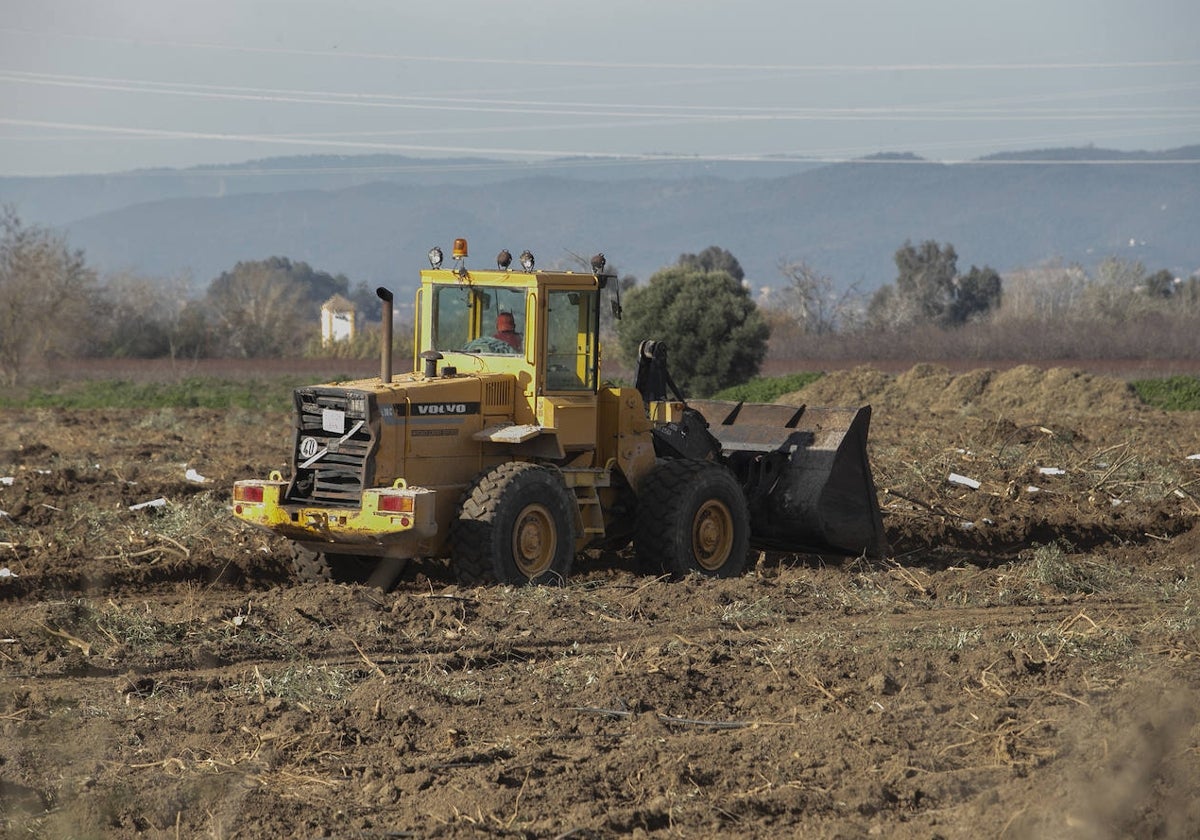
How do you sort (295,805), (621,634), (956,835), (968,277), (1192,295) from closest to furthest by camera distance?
(956,835) < (295,805) < (621,634) < (1192,295) < (968,277)

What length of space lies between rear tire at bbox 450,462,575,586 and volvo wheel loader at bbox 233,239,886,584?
0.04ft

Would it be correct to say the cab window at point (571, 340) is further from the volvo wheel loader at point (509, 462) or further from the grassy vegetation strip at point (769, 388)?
the grassy vegetation strip at point (769, 388)

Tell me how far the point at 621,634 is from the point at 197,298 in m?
55.6

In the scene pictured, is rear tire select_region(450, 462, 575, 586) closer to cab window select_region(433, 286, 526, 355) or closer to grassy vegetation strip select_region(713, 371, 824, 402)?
cab window select_region(433, 286, 526, 355)

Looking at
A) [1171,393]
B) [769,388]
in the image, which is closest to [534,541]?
[1171,393]

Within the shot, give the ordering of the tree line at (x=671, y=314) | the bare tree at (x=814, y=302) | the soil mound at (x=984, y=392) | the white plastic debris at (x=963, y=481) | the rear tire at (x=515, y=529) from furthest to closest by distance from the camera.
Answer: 1. the bare tree at (x=814, y=302)
2. the soil mound at (x=984, y=392)
3. the tree line at (x=671, y=314)
4. the white plastic debris at (x=963, y=481)
5. the rear tire at (x=515, y=529)

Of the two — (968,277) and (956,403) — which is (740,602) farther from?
(968,277)

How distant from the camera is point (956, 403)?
3575cm

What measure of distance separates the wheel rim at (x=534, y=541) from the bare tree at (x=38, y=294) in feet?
A: 28.0

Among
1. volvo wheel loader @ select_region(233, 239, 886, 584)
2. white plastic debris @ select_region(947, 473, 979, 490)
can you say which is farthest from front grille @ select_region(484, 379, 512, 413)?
white plastic debris @ select_region(947, 473, 979, 490)

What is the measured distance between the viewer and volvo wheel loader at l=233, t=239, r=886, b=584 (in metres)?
11.0

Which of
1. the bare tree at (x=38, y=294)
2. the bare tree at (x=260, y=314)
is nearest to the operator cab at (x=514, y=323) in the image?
the bare tree at (x=38, y=294)

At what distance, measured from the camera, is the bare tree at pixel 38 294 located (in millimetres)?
19828

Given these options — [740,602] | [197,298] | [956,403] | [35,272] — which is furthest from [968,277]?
[740,602]
